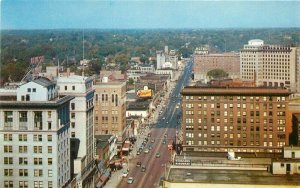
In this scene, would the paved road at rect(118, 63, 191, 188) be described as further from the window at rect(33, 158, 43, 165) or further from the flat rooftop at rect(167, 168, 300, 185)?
the flat rooftop at rect(167, 168, 300, 185)

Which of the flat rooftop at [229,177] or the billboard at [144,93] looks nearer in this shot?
the flat rooftop at [229,177]

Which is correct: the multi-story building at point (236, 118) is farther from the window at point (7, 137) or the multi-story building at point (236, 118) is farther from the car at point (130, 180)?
the window at point (7, 137)

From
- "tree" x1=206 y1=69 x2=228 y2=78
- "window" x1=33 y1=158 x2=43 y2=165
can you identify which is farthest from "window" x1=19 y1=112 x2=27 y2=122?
"tree" x1=206 y1=69 x2=228 y2=78

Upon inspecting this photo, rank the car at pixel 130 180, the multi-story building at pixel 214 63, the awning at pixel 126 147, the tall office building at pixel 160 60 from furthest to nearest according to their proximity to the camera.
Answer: the tall office building at pixel 160 60
the multi-story building at pixel 214 63
the awning at pixel 126 147
the car at pixel 130 180

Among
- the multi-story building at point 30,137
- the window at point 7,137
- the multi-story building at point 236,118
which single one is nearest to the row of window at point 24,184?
the multi-story building at point 30,137

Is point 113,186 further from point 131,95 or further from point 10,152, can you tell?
point 131,95

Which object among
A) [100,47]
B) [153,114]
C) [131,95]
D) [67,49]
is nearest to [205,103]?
[153,114]

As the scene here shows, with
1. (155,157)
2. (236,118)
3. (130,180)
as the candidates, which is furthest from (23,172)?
(155,157)
